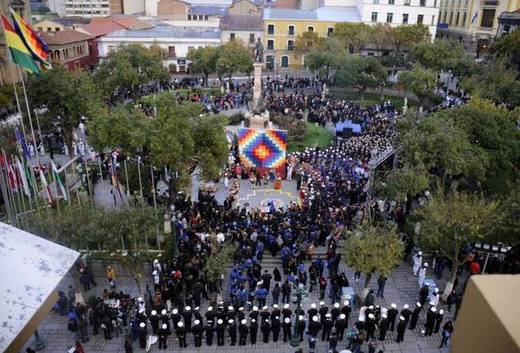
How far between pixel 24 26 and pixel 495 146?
21528 millimetres

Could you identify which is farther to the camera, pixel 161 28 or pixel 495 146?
pixel 161 28

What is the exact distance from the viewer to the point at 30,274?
259 inches

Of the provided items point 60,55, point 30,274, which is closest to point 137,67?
point 60,55

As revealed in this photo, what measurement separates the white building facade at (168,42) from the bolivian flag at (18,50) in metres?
41.5

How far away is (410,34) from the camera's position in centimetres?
5531

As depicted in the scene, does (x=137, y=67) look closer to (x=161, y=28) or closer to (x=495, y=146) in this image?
(x=161, y=28)

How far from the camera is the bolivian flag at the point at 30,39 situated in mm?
16062

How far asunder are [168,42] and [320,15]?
2055 centimetres

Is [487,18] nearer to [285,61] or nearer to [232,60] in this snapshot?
[285,61]

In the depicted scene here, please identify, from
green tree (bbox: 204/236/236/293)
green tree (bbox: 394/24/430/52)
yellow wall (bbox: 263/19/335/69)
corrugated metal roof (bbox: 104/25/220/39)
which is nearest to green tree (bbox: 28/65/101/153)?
green tree (bbox: 204/236/236/293)

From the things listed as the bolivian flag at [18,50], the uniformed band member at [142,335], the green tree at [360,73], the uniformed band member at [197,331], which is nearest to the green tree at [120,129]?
the bolivian flag at [18,50]

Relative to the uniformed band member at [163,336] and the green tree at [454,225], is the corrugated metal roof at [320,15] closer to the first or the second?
the green tree at [454,225]

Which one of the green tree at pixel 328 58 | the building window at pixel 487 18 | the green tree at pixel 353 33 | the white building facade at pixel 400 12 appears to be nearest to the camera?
the green tree at pixel 328 58

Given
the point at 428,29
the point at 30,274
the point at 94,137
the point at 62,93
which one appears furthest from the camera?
the point at 428,29
